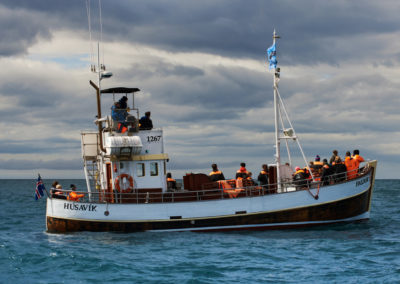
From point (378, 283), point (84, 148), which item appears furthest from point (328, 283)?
point (84, 148)

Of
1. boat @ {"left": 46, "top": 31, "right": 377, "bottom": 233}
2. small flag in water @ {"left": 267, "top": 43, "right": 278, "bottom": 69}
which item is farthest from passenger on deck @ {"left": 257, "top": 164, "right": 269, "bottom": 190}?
small flag in water @ {"left": 267, "top": 43, "right": 278, "bottom": 69}

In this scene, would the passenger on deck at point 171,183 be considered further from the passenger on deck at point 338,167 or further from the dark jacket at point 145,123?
the passenger on deck at point 338,167

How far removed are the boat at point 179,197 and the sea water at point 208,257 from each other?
75 cm

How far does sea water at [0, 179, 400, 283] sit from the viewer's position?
17.1m

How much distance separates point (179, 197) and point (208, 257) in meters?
6.17

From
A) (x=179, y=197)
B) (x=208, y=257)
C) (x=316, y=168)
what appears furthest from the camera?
(x=316, y=168)

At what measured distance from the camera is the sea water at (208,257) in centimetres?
1708

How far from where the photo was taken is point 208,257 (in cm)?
1978

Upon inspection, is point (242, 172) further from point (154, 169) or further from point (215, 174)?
point (154, 169)

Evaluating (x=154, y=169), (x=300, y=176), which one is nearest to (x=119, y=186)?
(x=154, y=169)

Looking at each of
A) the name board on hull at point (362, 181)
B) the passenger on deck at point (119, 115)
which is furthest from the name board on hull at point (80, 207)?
the name board on hull at point (362, 181)

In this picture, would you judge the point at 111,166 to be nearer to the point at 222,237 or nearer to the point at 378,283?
the point at 222,237

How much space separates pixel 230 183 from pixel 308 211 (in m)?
4.11

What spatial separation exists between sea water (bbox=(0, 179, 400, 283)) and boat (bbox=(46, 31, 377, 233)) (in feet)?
2.44
